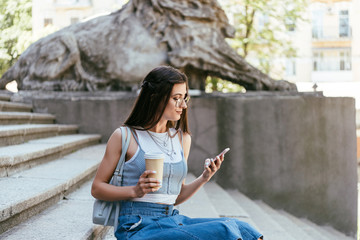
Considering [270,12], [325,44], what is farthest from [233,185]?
[325,44]

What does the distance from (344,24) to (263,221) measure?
2585 cm

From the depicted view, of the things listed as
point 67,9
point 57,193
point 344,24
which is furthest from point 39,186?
point 344,24

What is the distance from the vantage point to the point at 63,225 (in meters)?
2.55

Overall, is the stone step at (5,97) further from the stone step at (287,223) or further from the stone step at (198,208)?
the stone step at (287,223)

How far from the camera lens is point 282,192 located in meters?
5.55

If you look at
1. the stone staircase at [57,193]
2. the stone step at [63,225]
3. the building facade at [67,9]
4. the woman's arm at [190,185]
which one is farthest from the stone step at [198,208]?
the building facade at [67,9]

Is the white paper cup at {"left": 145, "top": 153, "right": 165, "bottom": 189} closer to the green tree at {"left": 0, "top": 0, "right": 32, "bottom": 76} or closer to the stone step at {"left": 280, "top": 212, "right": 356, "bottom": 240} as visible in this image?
the stone step at {"left": 280, "top": 212, "right": 356, "bottom": 240}

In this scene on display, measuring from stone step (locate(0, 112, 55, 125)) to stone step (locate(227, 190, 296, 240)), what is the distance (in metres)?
2.81

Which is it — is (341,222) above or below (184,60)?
below

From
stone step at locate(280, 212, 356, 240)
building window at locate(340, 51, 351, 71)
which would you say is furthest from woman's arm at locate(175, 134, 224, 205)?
building window at locate(340, 51, 351, 71)

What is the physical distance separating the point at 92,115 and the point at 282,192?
9.81ft

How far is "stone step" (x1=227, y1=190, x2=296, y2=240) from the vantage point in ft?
12.5

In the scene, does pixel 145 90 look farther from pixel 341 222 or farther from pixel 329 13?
pixel 329 13

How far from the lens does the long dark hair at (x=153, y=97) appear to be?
6.62 ft
